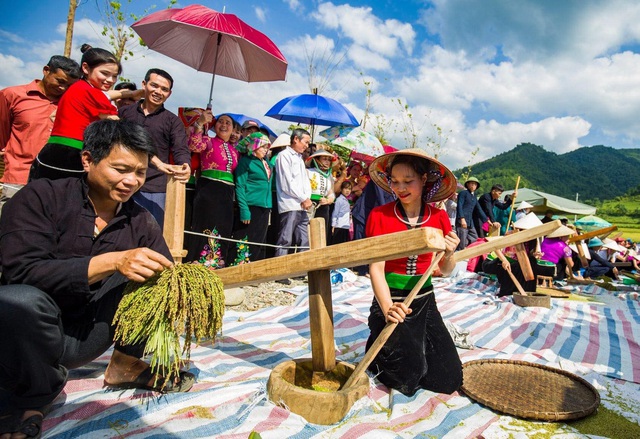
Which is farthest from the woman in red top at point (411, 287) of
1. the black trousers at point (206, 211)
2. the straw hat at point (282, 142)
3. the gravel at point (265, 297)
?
the straw hat at point (282, 142)

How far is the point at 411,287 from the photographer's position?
9.22 feet

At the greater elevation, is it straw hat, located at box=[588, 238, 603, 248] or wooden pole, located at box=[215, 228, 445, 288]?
wooden pole, located at box=[215, 228, 445, 288]

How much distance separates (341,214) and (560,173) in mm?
74645

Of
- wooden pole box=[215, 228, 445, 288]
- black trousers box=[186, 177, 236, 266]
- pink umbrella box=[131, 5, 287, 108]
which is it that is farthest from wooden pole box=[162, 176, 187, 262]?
pink umbrella box=[131, 5, 287, 108]

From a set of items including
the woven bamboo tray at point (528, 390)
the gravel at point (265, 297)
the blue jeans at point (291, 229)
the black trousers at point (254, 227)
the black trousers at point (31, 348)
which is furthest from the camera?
the blue jeans at point (291, 229)

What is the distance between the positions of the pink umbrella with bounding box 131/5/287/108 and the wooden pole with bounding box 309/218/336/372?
10.6 feet

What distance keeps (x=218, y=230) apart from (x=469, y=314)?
327 cm

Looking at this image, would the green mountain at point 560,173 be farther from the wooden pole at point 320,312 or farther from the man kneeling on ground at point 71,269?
the man kneeling on ground at point 71,269

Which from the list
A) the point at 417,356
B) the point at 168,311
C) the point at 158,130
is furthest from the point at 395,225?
the point at 158,130

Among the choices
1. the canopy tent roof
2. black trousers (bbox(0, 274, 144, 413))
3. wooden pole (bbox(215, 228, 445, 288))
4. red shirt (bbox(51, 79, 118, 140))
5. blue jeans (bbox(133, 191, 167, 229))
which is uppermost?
the canopy tent roof

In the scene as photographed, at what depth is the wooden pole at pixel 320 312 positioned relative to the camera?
2213mm

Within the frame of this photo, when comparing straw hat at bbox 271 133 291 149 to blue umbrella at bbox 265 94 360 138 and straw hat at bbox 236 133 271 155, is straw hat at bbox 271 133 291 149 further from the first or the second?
blue umbrella at bbox 265 94 360 138

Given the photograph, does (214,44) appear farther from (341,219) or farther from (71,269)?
(71,269)

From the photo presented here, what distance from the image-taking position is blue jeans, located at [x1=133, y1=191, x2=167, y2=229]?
3686mm
